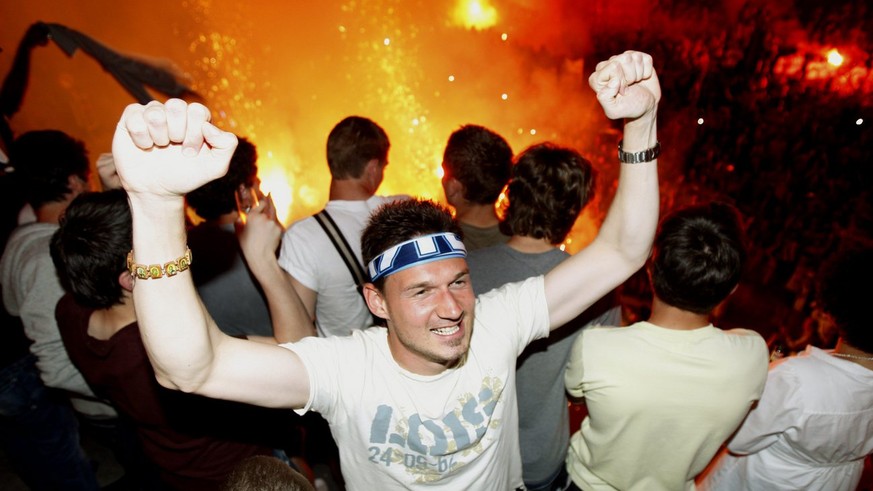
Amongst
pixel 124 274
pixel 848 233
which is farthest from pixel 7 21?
pixel 848 233

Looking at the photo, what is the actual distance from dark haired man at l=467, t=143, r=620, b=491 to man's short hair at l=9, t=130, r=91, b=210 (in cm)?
229

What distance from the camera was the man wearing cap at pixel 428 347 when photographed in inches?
43.6

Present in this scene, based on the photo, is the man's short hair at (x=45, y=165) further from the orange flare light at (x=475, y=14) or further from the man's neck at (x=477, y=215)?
the orange flare light at (x=475, y=14)

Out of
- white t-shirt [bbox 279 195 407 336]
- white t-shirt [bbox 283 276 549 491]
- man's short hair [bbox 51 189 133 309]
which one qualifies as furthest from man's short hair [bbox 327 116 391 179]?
white t-shirt [bbox 283 276 549 491]

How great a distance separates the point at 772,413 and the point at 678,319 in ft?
1.66

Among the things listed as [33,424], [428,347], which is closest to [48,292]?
[33,424]

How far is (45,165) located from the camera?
248 cm

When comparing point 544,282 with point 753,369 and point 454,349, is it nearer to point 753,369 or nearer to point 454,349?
point 454,349

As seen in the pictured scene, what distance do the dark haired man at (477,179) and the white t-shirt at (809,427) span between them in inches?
55.3

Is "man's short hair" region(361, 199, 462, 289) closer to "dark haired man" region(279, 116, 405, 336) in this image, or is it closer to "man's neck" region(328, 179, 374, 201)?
"dark haired man" region(279, 116, 405, 336)

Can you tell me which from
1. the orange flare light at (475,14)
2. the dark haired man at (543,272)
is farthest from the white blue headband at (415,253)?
the orange flare light at (475,14)

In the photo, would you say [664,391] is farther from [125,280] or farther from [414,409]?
[125,280]

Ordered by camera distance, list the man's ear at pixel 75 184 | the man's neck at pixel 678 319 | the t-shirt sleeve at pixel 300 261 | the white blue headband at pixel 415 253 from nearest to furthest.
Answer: the white blue headband at pixel 415 253
the man's neck at pixel 678 319
the t-shirt sleeve at pixel 300 261
the man's ear at pixel 75 184

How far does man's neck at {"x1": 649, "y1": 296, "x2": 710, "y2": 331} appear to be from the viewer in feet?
4.93
